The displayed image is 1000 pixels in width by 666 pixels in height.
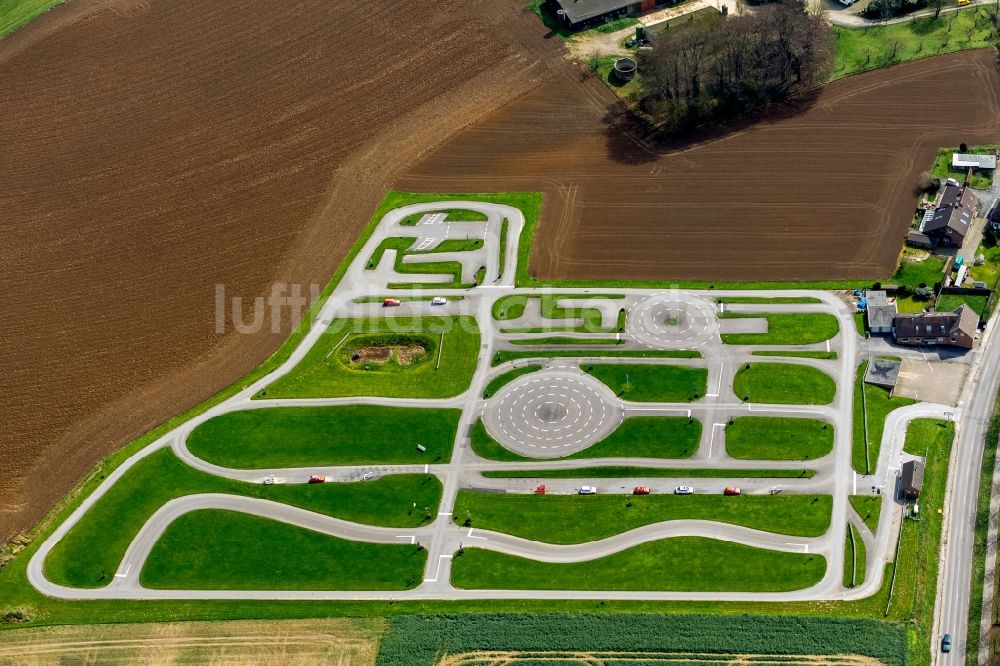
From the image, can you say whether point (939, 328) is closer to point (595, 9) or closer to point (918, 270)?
point (918, 270)

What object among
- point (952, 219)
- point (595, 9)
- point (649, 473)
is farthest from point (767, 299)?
point (595, 9)

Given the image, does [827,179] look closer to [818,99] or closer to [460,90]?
[818,99]

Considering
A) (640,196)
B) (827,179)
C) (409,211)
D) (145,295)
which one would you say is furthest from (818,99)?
(145,295)

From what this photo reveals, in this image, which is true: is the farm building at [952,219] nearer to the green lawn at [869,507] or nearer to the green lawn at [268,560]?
the green lawn at [869,507]

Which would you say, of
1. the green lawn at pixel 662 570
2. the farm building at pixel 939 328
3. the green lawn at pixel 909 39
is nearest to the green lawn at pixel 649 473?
the green lawn at pixel 662 570

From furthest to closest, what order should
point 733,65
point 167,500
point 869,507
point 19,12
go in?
1. point 19,12
2. point 733,65
3. point 167,500
4. point 869,507

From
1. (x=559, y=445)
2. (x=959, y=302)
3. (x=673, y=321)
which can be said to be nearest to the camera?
(x=559, y=445)
